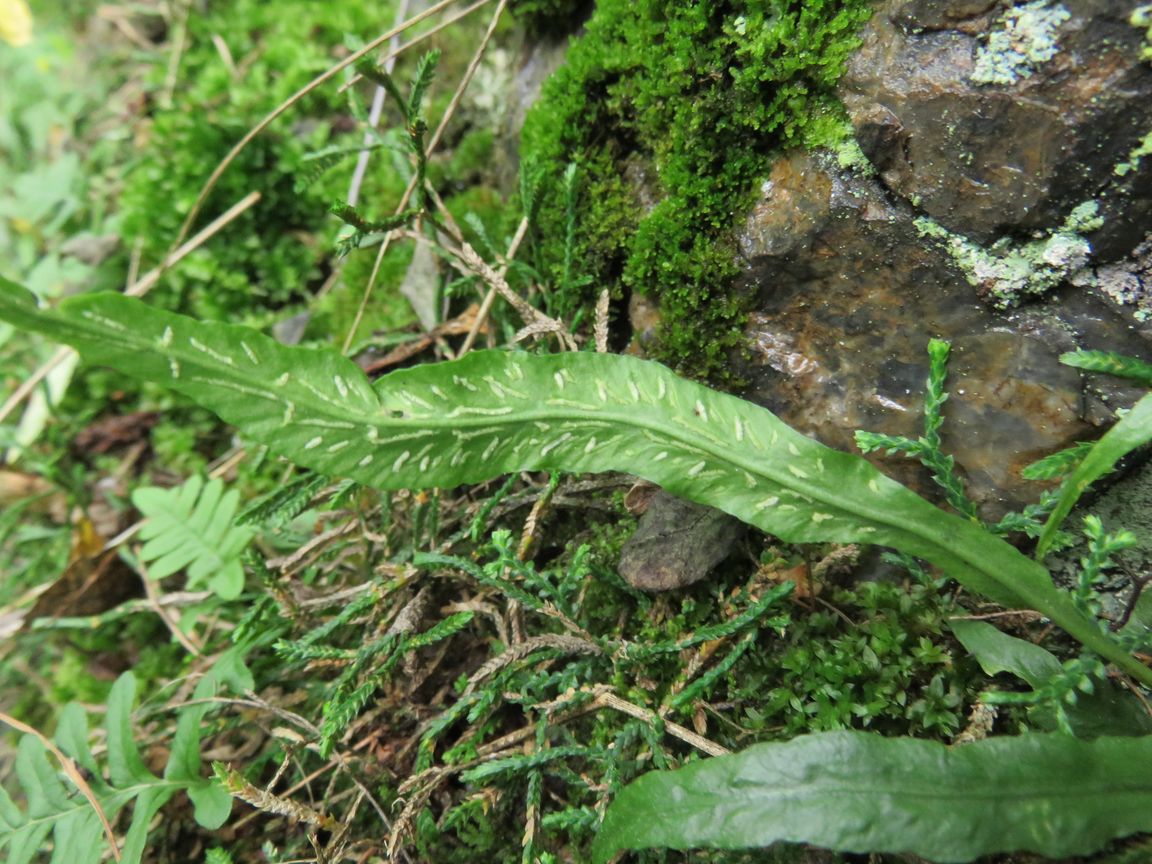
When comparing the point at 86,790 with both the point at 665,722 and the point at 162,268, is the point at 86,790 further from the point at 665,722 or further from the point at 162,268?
the point at 162,268

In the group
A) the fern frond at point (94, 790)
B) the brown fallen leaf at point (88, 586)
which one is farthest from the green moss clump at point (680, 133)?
the brown fallen leaf at point (88, 586)

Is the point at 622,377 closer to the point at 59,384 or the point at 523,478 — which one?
the point at 523,478

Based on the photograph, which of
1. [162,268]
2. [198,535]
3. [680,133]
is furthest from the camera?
[162,268]

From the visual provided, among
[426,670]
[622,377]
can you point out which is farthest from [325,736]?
[622,377]

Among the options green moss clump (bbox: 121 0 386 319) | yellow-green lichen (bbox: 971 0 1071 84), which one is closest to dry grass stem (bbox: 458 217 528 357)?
green moss clump (bbox: 121 0 386 319)

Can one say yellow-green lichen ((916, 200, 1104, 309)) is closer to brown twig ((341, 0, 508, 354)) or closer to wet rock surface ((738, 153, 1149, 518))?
wet rock surface ((738, 153, 1149, 518))

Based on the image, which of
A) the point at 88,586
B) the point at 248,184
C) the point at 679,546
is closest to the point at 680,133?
the point at 679,546

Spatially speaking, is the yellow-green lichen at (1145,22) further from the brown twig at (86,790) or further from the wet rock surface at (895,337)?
the brown twig at (86,790)
